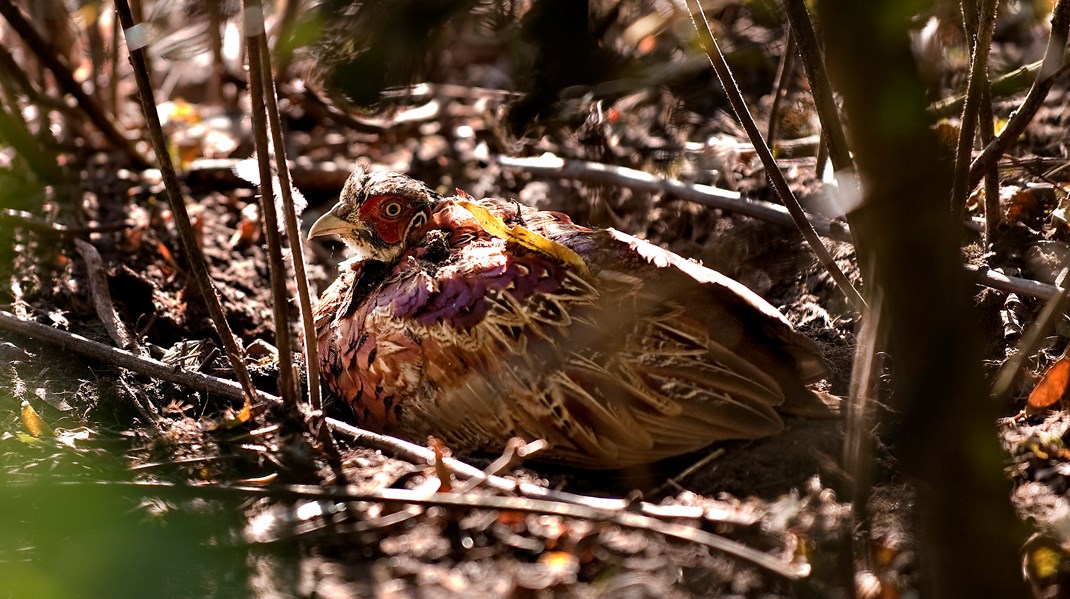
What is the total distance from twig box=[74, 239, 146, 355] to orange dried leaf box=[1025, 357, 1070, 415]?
8.87ft

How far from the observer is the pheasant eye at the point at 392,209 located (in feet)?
10.3

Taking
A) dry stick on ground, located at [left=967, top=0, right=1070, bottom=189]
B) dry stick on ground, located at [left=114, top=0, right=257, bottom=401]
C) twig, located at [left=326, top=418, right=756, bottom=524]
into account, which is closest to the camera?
twig, located at [left=326, top=418, right=756, bottom=524]

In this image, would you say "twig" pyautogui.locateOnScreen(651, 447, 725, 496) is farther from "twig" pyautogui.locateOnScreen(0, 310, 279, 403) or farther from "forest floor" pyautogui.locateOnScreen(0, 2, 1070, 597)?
"twig" pyautogui.locateOnScreen(0, 310, 279, 403)

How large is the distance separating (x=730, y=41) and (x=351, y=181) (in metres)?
2.42

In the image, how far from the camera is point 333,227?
10.5 feet

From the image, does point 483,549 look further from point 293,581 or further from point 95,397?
point 95,397

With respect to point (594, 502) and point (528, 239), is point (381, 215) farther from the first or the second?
point (594, 502)

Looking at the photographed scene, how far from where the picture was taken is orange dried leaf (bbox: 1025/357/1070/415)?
2441 mm

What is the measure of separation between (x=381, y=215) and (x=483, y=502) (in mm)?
1399

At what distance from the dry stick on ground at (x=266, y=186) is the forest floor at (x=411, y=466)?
18cm

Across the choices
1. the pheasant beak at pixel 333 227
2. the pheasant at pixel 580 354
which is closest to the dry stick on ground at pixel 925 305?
the pheasant at pixel 580 354

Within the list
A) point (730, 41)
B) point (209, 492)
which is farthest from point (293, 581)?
point (730, 41)

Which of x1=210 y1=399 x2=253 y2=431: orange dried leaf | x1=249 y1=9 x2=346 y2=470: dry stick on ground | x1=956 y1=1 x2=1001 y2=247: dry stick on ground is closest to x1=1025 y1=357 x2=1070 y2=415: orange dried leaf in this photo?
x1=956 y1=1 x2=1001 y2=247: dry stick on ground

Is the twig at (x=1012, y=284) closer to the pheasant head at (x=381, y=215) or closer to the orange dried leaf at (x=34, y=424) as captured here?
the pheasant head at (x=381, y=215)
